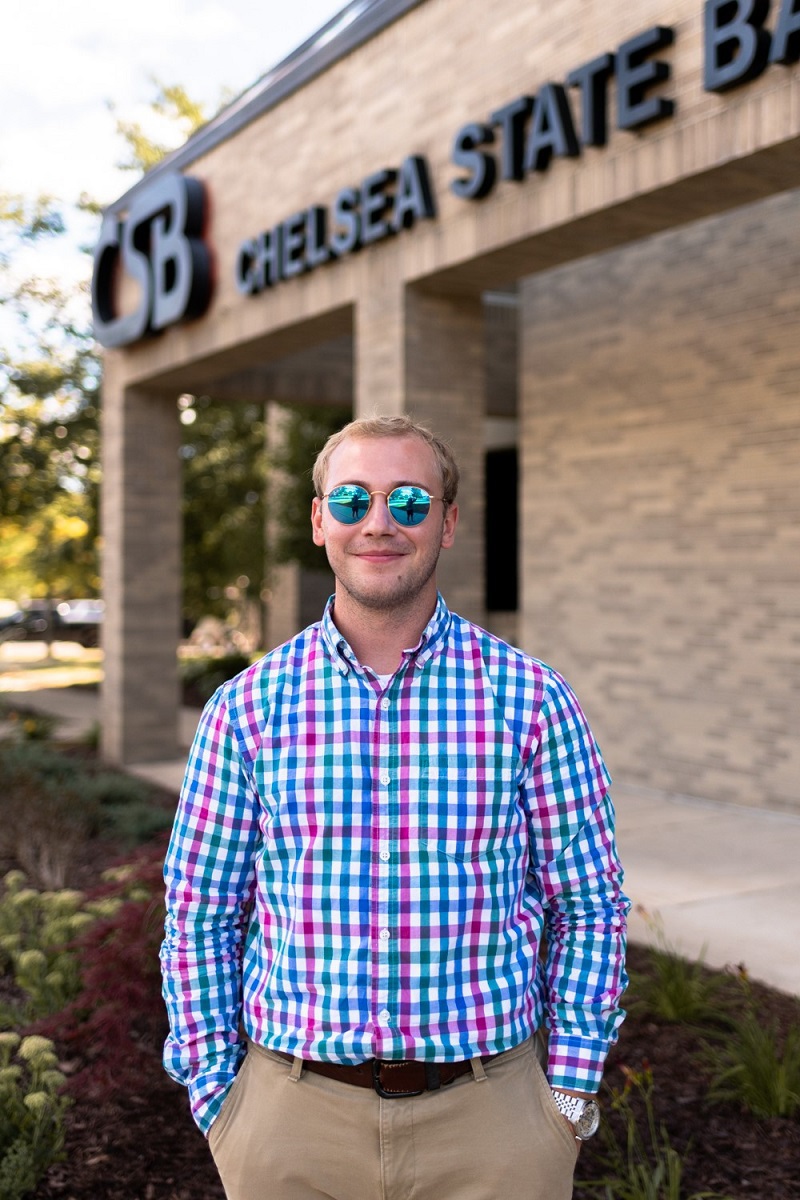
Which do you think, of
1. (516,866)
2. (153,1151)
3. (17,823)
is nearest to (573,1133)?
(516,866)

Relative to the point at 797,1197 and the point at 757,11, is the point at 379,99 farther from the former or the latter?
the point at 797,1197

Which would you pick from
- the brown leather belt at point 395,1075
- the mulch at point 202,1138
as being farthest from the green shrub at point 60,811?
the brown leather belt at point 395,1075

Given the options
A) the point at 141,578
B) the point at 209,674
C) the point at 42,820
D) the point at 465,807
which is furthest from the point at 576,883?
the point at 209,674

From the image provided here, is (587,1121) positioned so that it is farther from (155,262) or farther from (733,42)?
(155,262)

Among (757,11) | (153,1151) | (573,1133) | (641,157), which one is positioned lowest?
(153,1151)

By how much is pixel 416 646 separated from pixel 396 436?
40 cm

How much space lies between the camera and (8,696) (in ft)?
65.3

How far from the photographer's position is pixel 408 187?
8219 mm

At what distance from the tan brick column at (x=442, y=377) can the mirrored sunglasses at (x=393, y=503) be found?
606 centimetres

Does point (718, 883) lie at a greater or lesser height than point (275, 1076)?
lesser

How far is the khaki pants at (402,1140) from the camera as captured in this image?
Result: 212cm

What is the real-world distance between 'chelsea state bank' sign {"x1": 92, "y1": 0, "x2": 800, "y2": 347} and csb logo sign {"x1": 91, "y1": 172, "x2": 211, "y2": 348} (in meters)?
0.01

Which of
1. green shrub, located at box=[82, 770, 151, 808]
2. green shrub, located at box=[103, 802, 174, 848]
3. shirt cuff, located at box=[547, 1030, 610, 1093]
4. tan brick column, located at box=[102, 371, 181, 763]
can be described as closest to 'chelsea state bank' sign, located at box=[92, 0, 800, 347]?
tan brick column, located at box=[102, 371, 181, 763]

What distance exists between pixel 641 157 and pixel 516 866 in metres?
5.19
